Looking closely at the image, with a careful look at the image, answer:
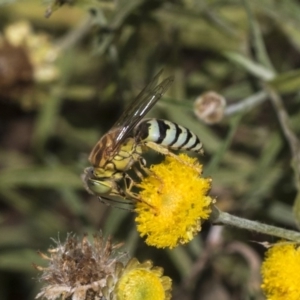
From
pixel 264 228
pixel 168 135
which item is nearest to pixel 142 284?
pixel 264 228

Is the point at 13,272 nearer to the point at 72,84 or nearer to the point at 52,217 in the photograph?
the point at 52,217

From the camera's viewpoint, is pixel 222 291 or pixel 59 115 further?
pixel 59 115

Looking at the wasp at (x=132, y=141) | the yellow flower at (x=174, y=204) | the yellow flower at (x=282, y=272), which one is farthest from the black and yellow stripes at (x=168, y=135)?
the yellow flower at (x=282, y=272)

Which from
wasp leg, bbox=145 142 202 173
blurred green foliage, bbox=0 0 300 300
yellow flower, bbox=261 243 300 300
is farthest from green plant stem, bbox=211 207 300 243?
blurred green foliage, bbox=0 0 300 300

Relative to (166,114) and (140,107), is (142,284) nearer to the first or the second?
(140,107)

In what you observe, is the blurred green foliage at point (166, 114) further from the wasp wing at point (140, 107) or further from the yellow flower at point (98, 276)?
the yellow flower at point (98, 276)

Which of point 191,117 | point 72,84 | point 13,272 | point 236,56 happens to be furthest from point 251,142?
point 13,272
